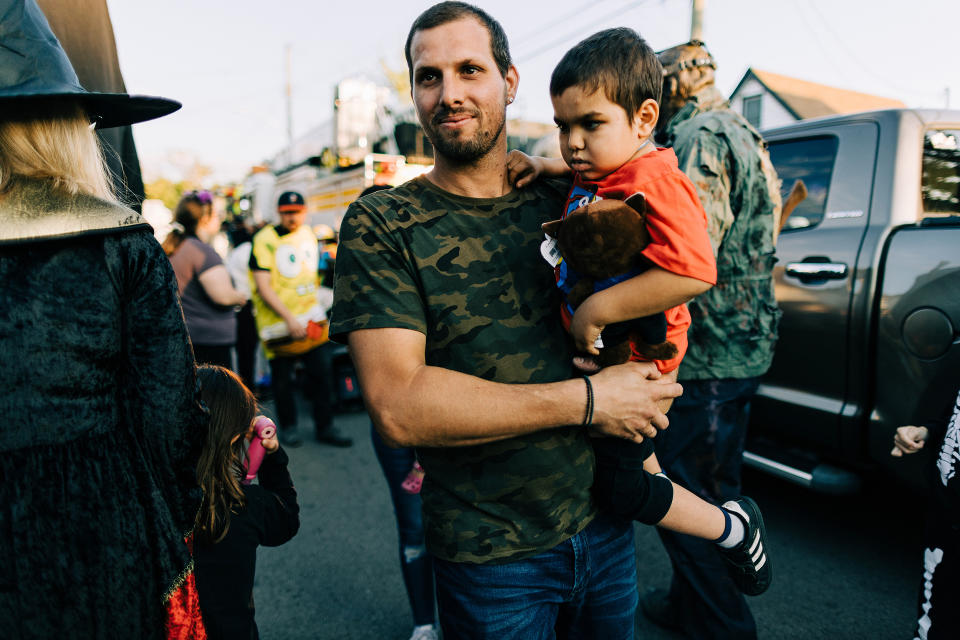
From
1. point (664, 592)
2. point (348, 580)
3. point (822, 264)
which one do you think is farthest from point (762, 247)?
point (348, 580)

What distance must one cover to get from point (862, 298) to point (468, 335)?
96.5 inches

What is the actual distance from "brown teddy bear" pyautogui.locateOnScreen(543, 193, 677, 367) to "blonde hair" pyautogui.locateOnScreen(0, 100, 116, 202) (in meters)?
1.04

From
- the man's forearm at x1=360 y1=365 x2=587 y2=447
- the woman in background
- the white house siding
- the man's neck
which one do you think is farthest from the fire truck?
the white house siding

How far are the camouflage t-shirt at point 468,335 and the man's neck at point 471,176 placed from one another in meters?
0.07

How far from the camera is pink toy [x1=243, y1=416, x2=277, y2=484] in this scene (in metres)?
1.92

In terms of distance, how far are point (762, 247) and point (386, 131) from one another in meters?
12.1

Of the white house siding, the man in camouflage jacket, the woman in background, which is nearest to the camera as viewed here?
the man in camouflage jacket

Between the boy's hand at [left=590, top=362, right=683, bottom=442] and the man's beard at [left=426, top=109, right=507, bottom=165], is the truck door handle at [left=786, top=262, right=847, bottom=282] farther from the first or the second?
the man's beard at [left=426, top=109, right=507, bottom=165]

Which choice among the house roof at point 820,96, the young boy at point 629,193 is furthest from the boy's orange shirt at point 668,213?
the house roof at point 820,96

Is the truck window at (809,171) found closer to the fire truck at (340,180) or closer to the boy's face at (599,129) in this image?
the boy's face at (599,129)

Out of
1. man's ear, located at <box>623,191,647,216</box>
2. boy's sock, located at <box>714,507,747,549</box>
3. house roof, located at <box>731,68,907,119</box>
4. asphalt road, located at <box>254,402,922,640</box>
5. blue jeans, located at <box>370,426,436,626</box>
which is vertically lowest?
asphalt road, located at <box>254,402,922,640</box>

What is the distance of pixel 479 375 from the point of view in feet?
4.61

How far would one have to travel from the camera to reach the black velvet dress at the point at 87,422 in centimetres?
111

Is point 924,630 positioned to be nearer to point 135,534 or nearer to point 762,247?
point 762,247
